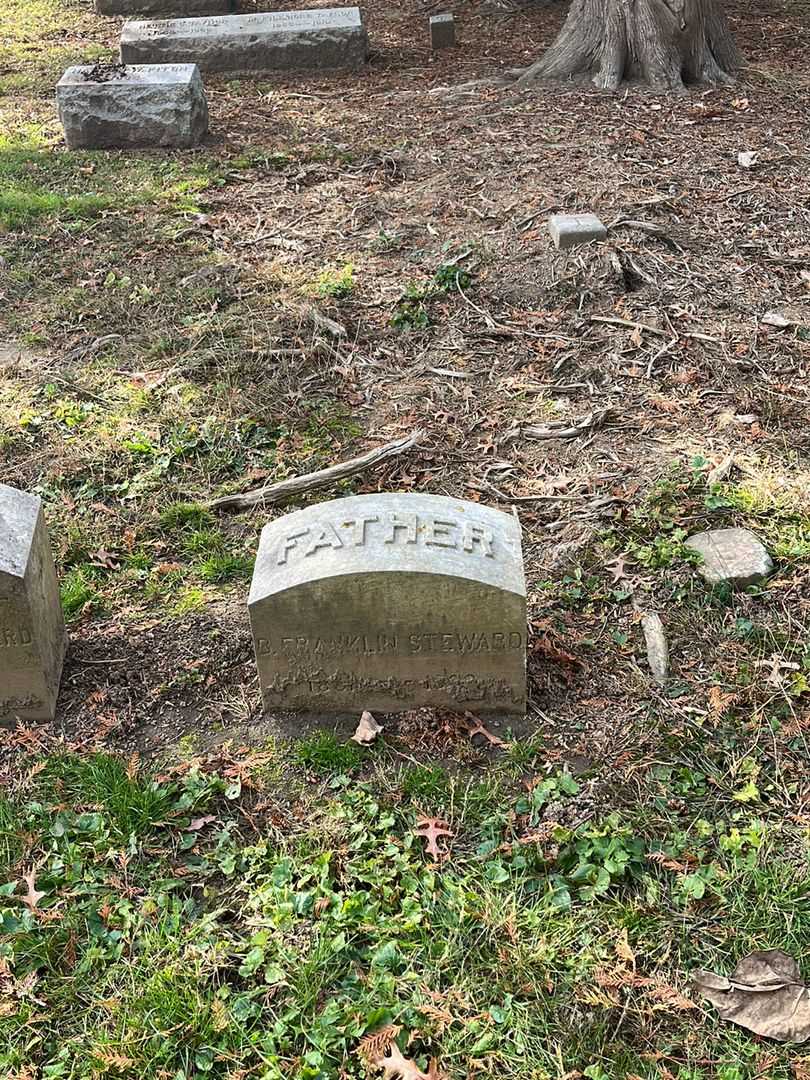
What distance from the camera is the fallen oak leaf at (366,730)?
3.88 metres

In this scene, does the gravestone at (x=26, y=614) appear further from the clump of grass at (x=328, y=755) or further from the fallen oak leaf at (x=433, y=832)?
the fallen oak leaf at (x=433, y=832)

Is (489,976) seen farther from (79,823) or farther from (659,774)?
(79,823)

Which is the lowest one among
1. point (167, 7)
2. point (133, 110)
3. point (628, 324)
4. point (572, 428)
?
point (572, 428)

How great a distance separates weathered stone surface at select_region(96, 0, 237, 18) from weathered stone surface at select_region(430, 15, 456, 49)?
Result: 2.99m

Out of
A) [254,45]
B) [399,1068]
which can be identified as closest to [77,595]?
[399,1068]

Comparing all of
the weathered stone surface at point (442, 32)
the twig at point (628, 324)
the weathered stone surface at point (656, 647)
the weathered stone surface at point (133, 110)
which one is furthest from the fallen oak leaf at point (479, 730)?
the weathered stone surface at point (442, 32)

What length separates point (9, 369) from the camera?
21.7 feet

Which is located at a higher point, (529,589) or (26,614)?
(26,614)

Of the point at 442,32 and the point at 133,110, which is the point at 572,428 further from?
the point at 442,32

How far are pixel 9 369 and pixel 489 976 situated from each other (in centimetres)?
509

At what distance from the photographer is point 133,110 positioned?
9.95m

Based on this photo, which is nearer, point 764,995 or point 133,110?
point 764,995

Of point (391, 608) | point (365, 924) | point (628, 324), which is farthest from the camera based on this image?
point (628, 324)

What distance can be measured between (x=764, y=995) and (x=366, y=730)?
5.31 ft
